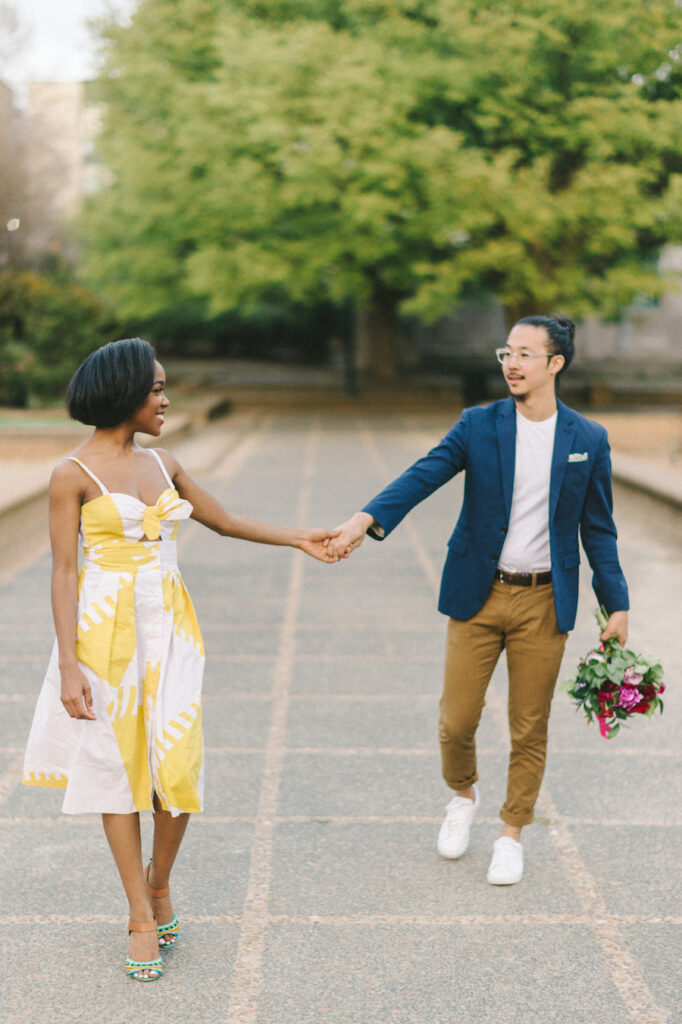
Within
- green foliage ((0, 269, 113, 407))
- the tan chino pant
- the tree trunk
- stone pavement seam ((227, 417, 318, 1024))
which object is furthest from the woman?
the tree trunk

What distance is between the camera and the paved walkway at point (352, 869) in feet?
10.8

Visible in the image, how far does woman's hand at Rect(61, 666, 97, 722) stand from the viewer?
322 centimetres

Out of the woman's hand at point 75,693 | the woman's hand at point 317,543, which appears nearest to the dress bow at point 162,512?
the woman's hand at point 75,693

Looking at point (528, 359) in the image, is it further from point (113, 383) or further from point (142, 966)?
point (142, 966)

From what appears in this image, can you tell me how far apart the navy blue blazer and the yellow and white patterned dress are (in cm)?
91

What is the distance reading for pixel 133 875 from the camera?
3.33 m

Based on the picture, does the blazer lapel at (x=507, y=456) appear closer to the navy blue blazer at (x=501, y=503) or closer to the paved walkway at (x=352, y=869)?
the navy blue blazer at (x=501, y=503)

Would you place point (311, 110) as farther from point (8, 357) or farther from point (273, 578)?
point (273, 578)

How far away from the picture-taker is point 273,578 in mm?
9234

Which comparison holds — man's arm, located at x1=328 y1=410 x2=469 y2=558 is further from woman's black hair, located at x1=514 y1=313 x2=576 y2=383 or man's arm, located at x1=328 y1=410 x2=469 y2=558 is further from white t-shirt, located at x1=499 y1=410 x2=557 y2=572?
woman's black hair, located at x1=514 y1=313 x2=576 y2=383

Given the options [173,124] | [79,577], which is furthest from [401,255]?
[79,577]

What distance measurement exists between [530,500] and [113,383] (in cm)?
143

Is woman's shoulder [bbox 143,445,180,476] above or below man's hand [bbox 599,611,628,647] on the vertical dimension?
above

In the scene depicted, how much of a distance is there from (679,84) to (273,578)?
15721mm
